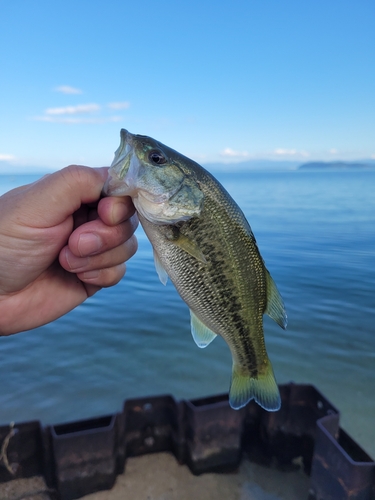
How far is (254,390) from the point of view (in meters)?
2.99

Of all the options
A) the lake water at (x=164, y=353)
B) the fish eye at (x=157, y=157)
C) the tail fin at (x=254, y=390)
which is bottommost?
the lake water at (x=164, y=353)

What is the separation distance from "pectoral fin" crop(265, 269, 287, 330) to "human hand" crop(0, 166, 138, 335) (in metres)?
1.23

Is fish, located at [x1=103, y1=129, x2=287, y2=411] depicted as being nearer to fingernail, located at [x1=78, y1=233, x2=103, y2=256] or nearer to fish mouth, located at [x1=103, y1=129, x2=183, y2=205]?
fish mouth, located at [x1=103, y1=129, x2=183, y2=205]

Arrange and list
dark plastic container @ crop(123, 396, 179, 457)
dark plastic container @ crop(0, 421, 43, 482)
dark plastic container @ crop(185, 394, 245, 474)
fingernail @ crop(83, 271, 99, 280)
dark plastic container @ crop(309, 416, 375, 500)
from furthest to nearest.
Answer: dark plastic container @ crop(123, 396, 179, 457), dark plastic container @ crop(185, 394, 245, 474), dark plastic container @ crop(0, 421, 43, 482), dark plastic container @ crop(309, 416, 375, 500), fingernail @ crop(83, 271, 99, 280)

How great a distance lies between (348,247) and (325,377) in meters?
12.9

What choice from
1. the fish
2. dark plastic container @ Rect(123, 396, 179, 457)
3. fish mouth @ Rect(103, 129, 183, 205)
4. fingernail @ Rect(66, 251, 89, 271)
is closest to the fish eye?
the fish

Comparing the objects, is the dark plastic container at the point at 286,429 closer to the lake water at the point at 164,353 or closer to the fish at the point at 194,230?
the lake water at the point at 164,353

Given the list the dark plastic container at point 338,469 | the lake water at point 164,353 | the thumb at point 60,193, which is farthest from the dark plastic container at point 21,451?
the dark plastic container at point 338,469

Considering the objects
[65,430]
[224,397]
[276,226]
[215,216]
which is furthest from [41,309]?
[276,226]

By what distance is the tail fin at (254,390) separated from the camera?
9.61 feet

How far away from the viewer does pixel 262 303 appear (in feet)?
9.21

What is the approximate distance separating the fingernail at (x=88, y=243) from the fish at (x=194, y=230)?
372 mm

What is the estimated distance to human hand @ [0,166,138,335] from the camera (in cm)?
275

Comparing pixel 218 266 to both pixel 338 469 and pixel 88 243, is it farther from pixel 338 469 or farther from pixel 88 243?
pixel 338 469
